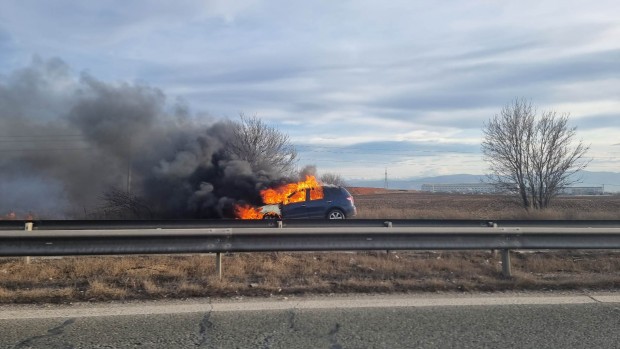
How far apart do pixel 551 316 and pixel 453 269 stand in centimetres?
235

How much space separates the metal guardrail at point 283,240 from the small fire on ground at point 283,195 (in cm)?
1006

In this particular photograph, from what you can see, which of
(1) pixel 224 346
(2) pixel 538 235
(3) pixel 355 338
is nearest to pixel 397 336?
(3) pixel 355 338

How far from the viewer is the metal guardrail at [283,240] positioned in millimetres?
6246

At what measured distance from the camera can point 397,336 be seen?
4254 mm

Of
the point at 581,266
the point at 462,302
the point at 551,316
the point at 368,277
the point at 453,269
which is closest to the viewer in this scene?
the point at 551,316

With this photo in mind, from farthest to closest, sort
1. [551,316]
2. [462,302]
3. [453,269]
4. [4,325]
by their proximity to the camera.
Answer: [453,269], [462,302], [551,316], [4,325]

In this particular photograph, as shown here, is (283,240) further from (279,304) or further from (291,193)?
(291,193)

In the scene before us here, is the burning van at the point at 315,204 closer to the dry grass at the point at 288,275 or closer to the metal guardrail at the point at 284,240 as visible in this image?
the dry grass at the point at 288,275

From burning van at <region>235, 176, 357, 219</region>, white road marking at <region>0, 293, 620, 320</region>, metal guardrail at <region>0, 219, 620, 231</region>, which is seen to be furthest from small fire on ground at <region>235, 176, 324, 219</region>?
white road marking at <region>0, 293, 620, 320</region>

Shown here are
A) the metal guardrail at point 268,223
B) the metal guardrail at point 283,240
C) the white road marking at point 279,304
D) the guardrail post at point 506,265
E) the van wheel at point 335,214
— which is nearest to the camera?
the white road marking at point 279,304

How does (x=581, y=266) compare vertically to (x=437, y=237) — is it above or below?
below

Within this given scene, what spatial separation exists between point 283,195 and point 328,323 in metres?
14.3

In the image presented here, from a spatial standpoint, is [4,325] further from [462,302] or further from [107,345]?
[462,302]

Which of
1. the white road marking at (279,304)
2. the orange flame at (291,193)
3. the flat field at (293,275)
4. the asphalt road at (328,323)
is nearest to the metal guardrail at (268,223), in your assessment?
the orange flame at (291,193)
